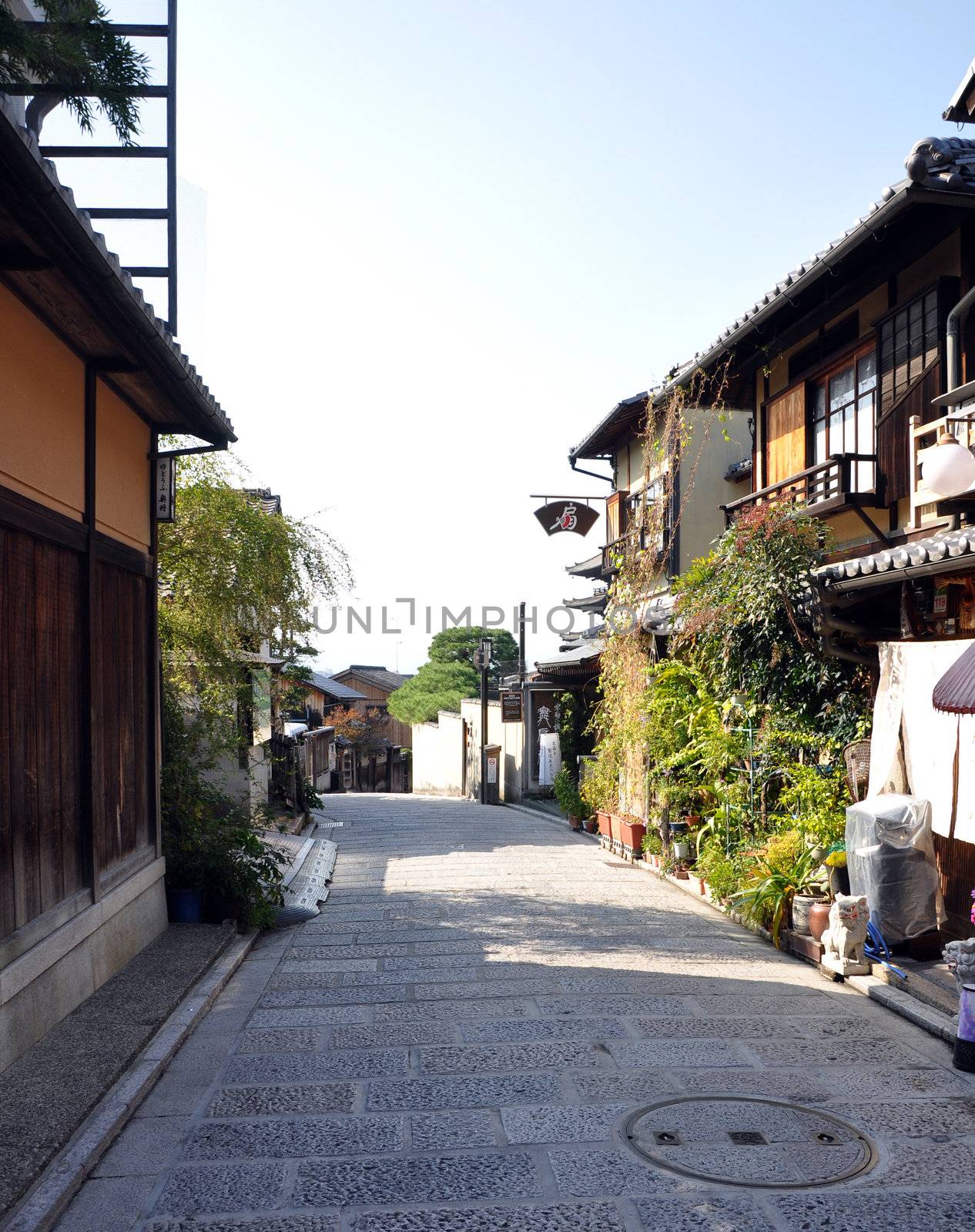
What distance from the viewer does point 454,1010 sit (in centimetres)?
792

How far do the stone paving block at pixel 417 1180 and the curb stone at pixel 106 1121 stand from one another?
3.40 ft

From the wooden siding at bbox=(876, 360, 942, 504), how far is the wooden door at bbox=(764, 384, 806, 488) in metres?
1.97

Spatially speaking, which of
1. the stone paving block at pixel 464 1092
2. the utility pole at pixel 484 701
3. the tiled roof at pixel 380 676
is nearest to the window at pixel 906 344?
the stone paving block at pixel 464 1092

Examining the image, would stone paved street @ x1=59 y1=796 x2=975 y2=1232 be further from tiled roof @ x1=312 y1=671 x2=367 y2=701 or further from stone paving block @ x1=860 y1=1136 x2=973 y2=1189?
tiled roof @ x1=312 y1=671 x2=367 y2=701

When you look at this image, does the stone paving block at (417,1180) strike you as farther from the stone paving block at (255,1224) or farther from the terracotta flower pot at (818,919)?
the terracotta flower pot at (818,919)

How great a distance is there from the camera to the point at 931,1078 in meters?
6.44

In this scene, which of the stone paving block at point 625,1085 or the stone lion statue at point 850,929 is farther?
the stone lion statue at point 850,929

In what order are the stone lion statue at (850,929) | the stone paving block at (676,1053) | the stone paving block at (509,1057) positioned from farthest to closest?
the stone lion statue at (850,929), the stone paving block at (676,1053), the stone paving block at (509,1057)

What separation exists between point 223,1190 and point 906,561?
675 centimetres

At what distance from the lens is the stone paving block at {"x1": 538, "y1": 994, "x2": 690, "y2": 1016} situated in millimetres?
7836

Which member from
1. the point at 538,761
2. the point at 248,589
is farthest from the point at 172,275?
the point at 538,761

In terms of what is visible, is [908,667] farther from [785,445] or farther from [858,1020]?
[785,445]

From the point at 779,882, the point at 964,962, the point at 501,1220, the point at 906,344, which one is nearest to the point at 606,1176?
the point at 501,1220

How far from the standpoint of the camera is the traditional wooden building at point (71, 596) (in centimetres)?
628
